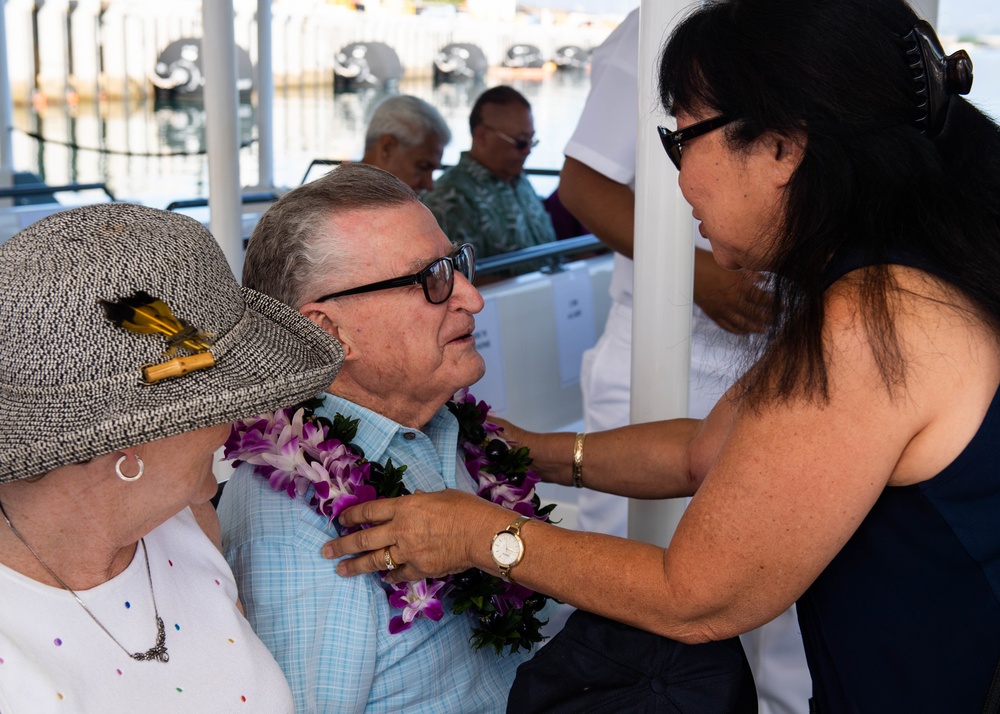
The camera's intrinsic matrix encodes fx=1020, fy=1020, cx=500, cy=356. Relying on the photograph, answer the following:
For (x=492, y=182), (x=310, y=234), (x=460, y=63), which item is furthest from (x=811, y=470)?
(x=460, y=63)

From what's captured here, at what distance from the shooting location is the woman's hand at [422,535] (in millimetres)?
1594

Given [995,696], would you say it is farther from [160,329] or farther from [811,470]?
[160,329]

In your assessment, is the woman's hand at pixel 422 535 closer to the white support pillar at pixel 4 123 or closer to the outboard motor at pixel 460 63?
the white support pillar at pixel 4 123

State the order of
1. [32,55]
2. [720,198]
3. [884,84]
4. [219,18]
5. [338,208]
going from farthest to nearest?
[32,55] < [219,18] < [338,208] < [720,198] < [884,84]

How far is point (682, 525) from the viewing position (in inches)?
55.3

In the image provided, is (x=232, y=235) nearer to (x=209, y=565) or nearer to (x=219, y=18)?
(x=219, y=18)

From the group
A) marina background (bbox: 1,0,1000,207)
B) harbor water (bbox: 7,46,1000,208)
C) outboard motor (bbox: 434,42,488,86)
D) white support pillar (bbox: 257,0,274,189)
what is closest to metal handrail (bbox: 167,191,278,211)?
white support pillar (bbox: 257,0,274,189)

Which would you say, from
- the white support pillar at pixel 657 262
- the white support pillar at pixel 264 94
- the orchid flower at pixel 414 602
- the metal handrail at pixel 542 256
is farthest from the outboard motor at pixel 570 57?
the orchid flower at pixel 414 602

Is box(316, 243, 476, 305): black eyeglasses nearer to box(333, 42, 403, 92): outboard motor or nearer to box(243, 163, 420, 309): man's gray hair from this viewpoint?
box(243, 163, 420, 309): man's gray hair

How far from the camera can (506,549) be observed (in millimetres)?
1558

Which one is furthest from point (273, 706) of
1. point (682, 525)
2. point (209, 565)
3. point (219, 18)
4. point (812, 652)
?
point (219, 18)

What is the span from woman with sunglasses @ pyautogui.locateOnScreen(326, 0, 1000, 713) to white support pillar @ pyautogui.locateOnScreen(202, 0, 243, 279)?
1.68m

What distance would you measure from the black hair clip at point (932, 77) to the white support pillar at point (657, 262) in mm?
613

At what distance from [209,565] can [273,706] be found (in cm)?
25
